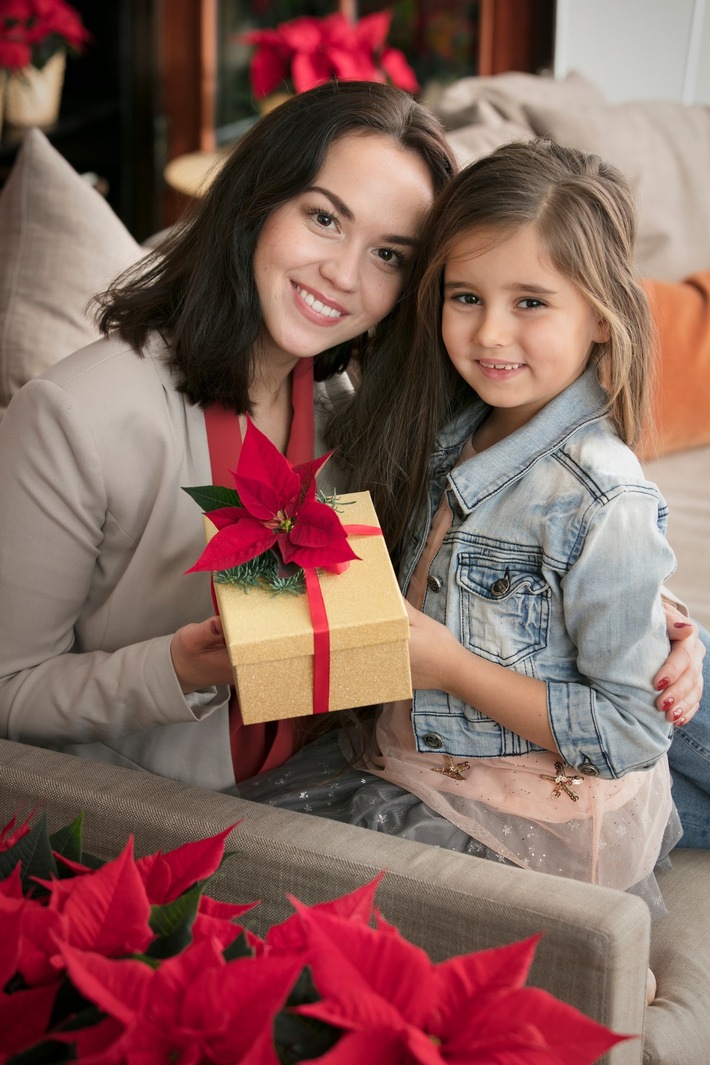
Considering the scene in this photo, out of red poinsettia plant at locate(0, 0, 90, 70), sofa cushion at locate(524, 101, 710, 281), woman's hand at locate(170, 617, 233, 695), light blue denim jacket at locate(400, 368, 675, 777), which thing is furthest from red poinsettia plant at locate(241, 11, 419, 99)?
woman's hand at locate(170, 617, 233, 695)

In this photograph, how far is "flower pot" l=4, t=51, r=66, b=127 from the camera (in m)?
3.27

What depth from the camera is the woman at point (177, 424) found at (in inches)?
49.3

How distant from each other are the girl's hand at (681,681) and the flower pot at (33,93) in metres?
2.74

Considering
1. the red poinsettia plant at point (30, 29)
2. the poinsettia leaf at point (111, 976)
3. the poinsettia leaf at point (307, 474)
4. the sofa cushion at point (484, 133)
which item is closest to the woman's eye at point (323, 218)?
the poinsettia leaf at point (307, 474)

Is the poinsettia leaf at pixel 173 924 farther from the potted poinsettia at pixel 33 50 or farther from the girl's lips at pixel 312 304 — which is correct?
the potted poinsettia at pixel 33 50

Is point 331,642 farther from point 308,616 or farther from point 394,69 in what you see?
point 394,69

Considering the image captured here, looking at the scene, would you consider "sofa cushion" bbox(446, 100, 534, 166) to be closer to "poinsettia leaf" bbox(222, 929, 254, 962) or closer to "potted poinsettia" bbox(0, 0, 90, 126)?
A: "potted poinsettia" bbox(0, 0, 90, 126)

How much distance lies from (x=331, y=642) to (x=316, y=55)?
7.31 ft

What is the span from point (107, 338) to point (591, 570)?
61cm

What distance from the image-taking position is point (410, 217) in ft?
4.31

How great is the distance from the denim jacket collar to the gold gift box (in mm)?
224

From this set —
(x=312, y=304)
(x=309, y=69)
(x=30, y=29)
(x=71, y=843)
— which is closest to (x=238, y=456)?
(x=312, y=304)

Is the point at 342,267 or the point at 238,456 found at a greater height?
the point at 342,267

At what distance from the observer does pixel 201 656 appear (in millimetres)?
1168
